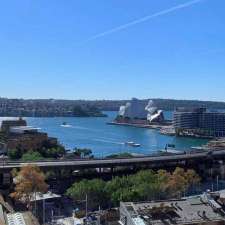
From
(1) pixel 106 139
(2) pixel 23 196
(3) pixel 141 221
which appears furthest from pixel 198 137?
(3) pixel 141 221

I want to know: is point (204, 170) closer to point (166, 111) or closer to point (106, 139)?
point (106, 139)

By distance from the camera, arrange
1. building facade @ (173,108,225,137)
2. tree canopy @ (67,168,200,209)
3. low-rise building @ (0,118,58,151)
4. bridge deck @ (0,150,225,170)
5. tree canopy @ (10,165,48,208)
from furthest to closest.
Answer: building facade @ (173,108,225,137)
low-rise building @ (0,118,58,151)
bridge deck @ (0,150,225,170)
tree canopy @ (10,165,48,208)
tree canopy @ (67,168,200,209)

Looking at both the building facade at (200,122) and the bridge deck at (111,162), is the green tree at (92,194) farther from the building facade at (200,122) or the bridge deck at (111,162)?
the building facade at (200,122)

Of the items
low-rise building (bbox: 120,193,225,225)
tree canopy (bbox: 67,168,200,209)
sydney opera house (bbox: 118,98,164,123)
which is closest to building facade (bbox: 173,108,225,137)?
sydney opera house (bbox: 118,98,164,123)

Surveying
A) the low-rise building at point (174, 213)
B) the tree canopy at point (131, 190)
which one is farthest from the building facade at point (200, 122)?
the low-rise building at point (174, 213)

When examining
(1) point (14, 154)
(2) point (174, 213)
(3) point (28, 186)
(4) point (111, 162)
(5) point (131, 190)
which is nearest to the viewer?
(2) point (174, 213)

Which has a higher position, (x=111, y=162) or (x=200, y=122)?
(x=200, y=122)

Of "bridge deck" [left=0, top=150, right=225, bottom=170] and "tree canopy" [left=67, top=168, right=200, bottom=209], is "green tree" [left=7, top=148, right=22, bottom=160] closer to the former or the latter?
"bridge deck" [left=0, top=150, right=225, bottom=170]

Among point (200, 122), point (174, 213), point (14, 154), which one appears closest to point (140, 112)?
Answer: point (200, 122)

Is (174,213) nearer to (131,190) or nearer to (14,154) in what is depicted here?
(131,190)
